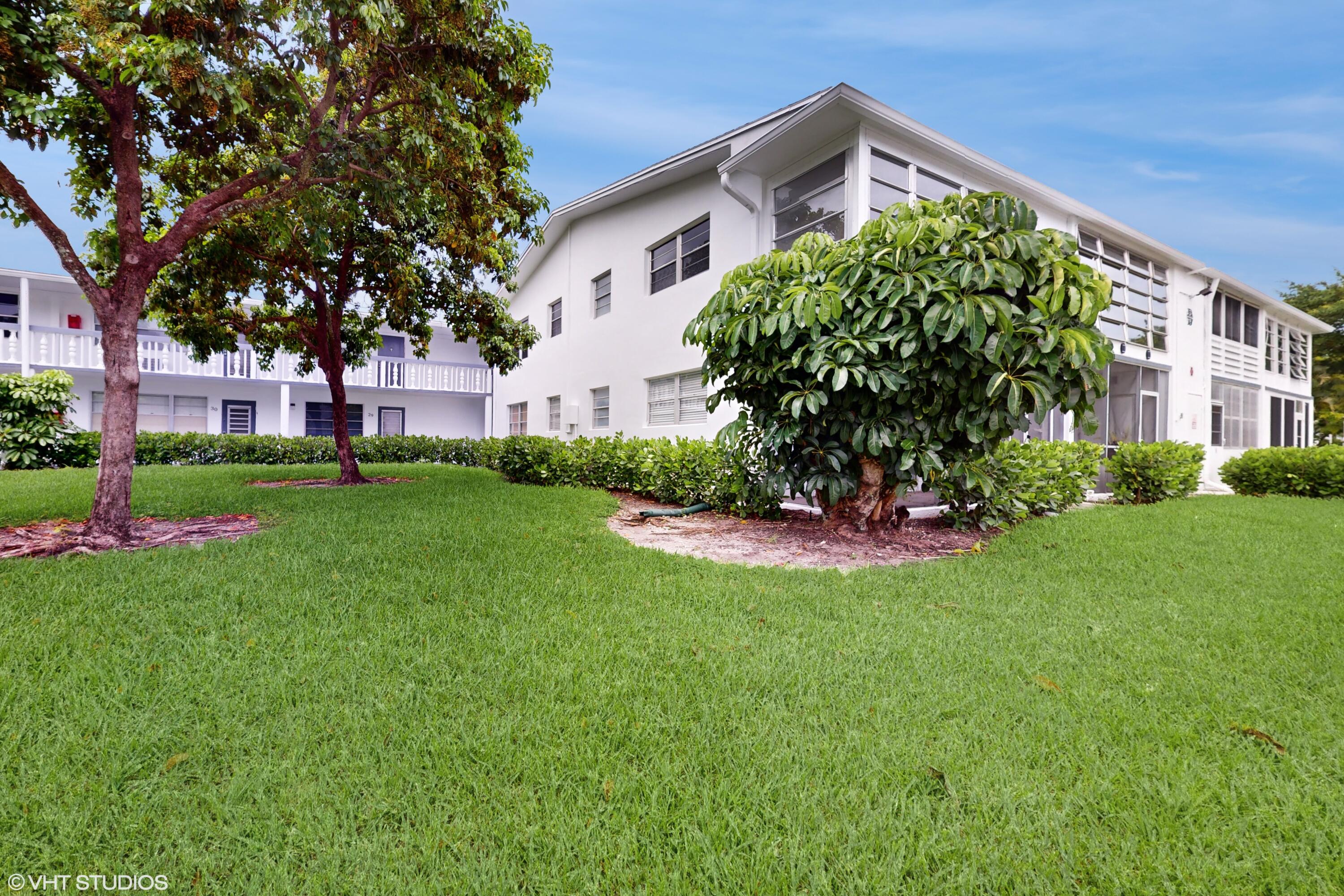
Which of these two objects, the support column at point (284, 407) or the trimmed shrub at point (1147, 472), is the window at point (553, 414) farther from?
the trimmed shrub at point (1147, 472)

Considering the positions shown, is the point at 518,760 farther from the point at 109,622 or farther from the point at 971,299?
the point at 971,299

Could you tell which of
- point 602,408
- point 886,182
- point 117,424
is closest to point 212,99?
point 117,424

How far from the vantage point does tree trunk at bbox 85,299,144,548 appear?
4.86 metres

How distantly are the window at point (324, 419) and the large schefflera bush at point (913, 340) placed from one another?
1768cm

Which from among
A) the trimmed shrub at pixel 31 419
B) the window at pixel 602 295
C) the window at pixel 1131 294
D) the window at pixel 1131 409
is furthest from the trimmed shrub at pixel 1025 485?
the trimmed shrub at pixel 31 419

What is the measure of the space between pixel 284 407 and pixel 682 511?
49.5 ft

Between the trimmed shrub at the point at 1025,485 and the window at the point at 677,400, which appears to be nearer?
the trimmed shrub at the point at 1025,485

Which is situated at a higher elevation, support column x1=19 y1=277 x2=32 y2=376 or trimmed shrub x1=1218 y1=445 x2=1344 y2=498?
support column x1=19 y1=277 x2=32 y2=376

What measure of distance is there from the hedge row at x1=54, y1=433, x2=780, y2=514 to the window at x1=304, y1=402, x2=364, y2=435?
3.34m

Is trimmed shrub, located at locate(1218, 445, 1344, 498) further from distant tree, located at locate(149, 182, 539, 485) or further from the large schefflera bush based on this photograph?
distant tree, located at locate(149, 182, 539, 485)

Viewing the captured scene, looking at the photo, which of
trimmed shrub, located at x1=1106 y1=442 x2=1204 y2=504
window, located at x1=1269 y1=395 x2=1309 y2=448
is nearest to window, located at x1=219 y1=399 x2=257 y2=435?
trimmed shrub, located at x1=1106 y1=442 x2=1204 y2=504

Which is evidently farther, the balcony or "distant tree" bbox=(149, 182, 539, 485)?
the balcony

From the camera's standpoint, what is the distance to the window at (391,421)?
66.0 feet

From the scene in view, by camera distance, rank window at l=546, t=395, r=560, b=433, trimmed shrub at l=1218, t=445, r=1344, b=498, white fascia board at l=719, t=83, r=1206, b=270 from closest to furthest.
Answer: white fascia board at l=719, t=83, r=1206, b=270
trimmed shrub at l=1218, t=445, r=1344, b=498
window at l=546, t=395, r=560, b=433
